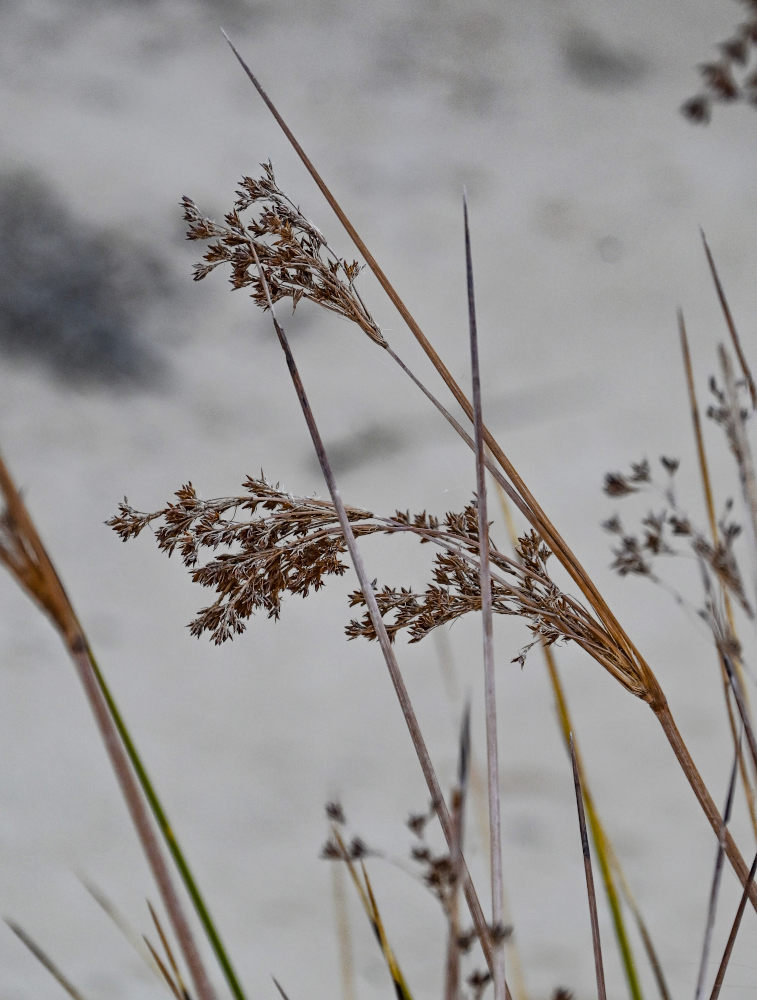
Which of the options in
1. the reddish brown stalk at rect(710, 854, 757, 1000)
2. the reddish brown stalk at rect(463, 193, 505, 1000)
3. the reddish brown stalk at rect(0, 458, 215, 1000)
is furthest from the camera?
the reddish brown stalk at rect(710, 854, 757, 1000)

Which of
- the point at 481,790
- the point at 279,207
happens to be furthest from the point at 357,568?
the point at 481,790

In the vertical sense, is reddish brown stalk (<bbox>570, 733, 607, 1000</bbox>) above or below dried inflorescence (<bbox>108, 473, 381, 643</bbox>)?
below

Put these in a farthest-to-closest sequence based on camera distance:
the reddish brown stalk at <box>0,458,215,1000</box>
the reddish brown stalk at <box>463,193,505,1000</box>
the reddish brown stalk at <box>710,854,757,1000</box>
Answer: the reddish brown stalk at <box>710,854,757,1000</box>, the reddish brown stalk at <box>463,193,505,1000</box>, the reddish brown stalk at <box>0,458,215,1000</box>

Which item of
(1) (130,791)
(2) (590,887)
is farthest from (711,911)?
(1) (130,791)

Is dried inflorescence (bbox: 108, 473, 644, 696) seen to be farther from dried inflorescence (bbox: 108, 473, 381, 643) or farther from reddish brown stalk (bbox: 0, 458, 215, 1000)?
reddish brown stalk (bbox: 0, 458, 215, 1000)

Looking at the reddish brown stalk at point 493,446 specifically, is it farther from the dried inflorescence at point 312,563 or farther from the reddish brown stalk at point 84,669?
the reddish brown stalk at point 84,669

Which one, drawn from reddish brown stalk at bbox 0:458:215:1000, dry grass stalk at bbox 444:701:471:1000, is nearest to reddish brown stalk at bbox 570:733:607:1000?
dry grass stalk at bbox 444:701:471:1000

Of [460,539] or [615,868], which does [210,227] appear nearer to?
[460,539]

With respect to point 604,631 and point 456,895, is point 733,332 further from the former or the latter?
point 456,895

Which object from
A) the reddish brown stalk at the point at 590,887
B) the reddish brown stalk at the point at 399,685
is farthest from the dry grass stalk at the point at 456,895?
the reddish brown stalk at the point at 590,887
